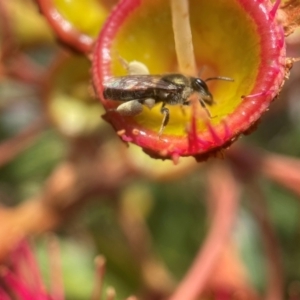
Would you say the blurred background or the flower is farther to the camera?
the blurred background

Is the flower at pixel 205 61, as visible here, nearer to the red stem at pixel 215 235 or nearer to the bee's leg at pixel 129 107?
the bee's leg at pixel 129 107

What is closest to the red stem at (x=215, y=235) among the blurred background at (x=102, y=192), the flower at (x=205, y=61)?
the blurred background at (x=102, y=192)

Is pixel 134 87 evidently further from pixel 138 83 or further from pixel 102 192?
pixel 102 192

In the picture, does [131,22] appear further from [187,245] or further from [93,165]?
[187,245]

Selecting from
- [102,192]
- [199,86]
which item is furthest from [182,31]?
[102,192]

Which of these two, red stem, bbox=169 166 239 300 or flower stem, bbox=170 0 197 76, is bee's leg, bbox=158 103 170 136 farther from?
red stem, bbox=169 166 239 300

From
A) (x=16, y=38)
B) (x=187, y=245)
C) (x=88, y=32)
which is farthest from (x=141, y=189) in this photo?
(x=88, y=32)

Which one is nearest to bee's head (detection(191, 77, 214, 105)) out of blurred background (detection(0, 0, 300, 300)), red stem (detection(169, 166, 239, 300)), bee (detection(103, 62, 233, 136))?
bee (detection(103, 62, 233, 136))
